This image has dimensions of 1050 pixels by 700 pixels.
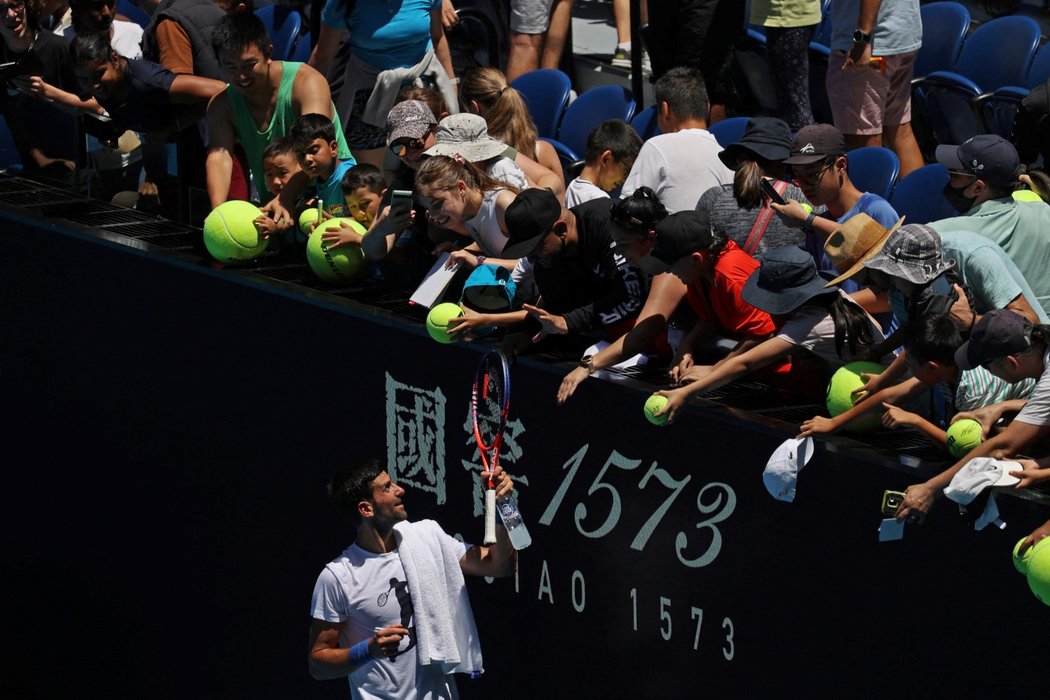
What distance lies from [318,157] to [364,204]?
0.25 metres

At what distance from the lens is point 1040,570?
3.92 m

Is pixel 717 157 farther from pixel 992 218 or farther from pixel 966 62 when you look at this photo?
pixel 966 62

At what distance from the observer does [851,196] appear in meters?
5.43

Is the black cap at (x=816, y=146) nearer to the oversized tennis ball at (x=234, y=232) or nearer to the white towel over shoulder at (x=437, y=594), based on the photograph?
the white towel over shoulder at (x=437, y=594)

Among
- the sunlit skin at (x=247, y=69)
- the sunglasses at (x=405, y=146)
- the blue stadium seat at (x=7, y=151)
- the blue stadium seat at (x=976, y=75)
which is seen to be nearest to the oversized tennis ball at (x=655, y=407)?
the sunglasses at (x=405, y=146)

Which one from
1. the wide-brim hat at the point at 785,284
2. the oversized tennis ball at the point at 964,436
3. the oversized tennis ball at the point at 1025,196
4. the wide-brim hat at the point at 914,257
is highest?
the wide-brim hat at the point at 914,257

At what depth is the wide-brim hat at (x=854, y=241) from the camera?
4824mm

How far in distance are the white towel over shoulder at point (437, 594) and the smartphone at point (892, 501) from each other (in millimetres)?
1456

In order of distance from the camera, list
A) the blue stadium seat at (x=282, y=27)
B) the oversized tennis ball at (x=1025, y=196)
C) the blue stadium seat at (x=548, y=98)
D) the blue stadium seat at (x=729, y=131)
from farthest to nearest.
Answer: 1. the blue stadium seat at (x=282, y=27)
2. the blue stadium seat at (x=548, y=98)
3. the blue stadium seat at (x=729, y=131)
4. the oversized tennis ball at (x=1025, y=196)

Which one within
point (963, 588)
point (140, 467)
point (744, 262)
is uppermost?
point (744, 262)

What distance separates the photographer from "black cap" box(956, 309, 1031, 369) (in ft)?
13.2

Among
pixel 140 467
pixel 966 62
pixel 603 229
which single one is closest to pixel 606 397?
pixel 603 229

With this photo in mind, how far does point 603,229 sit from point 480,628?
1.62 metres

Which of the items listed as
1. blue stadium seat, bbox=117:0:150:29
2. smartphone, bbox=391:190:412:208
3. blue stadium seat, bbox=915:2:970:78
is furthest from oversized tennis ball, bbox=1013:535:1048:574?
blue stadium seat, bbox=117:0:150:29
